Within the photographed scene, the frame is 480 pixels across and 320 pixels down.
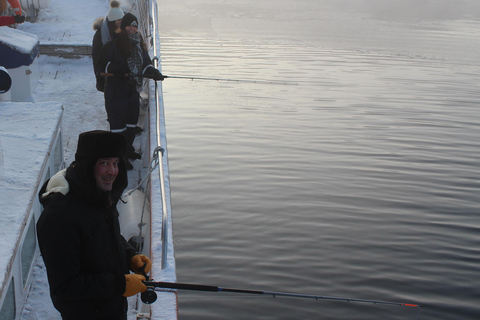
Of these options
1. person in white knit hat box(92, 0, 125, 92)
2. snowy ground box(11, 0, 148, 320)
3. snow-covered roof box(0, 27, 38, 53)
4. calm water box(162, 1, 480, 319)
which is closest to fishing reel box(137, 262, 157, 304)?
snowy ground box(11, 0, 148, 320)

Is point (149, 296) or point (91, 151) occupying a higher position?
point (91, 151)

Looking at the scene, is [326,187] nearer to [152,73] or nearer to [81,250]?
[152,73]

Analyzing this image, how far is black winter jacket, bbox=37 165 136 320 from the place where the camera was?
2.22 metres

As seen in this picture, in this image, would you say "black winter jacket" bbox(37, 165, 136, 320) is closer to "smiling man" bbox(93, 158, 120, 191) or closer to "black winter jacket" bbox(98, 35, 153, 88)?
"smiling man" bbox(93, 158, 120, 191)

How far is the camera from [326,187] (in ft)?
29.0

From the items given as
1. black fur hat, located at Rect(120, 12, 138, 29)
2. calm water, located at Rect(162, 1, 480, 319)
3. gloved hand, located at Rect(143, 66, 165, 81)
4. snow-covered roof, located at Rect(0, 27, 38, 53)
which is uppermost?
black fur hat, located at Rect(120, 12, 138, 29)

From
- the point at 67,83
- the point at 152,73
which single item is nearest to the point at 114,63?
the point at 152,73

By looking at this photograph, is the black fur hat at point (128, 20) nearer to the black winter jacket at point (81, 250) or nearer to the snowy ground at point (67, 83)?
the snowy ground at point (67, 83)

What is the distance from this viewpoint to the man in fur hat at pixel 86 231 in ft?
7.30

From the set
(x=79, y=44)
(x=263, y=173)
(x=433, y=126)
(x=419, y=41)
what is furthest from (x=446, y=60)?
(x=79, y=44)

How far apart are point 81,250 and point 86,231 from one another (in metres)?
0.09

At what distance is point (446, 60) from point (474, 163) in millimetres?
12152

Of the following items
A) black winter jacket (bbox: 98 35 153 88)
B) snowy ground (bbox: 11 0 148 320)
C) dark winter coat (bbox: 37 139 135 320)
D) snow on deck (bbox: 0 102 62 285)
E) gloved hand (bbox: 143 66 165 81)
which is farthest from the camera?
gloved hand (bbox: 143 66 165 81)

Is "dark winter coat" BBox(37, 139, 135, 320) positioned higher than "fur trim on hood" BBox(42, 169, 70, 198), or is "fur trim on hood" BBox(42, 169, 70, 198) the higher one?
"fur trim on hood" BBox(42, 169, 70, 198)
